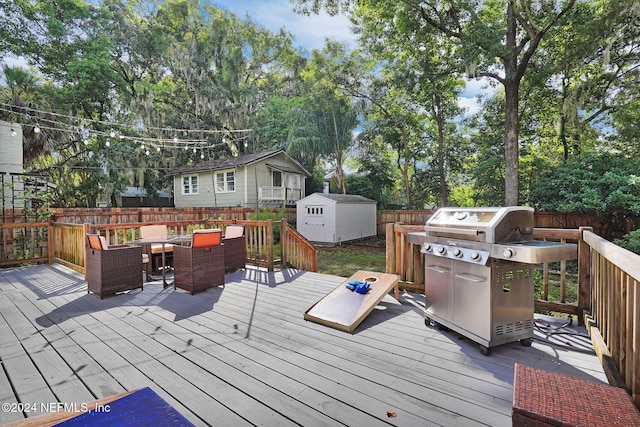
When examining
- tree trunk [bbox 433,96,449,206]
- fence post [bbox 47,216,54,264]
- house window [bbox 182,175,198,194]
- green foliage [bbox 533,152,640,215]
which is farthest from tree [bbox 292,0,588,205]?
fence post [bbox 47,216,54,264]

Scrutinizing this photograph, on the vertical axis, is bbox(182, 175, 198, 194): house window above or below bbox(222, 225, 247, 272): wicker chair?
above

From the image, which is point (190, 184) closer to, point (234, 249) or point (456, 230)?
point (234, 249)

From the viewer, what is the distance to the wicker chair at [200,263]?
13.8 feet

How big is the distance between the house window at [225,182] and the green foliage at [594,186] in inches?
557

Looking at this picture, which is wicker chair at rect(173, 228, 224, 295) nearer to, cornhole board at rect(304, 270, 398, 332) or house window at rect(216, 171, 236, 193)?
cornhole board at rect(304, 270, 398, 332)

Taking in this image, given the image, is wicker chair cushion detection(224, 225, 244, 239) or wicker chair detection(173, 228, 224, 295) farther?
wicker chair cushion detection(224, 225, 244, 239)

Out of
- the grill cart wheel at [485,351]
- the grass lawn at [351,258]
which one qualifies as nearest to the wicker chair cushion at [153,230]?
the grass lawn at [351,258]

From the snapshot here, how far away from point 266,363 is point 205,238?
8.19 feet

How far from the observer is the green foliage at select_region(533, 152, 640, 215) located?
859 centimetres

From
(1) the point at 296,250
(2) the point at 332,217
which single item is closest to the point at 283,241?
(1) the point at 296,250

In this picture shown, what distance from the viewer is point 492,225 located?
2.37 m

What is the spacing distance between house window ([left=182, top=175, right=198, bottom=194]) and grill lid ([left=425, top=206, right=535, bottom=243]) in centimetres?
1765

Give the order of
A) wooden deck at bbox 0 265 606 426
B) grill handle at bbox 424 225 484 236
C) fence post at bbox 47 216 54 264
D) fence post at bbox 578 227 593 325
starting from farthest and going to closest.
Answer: fence post at bbox 47 216 54 264, fence post at bbox 578 227 593 325, grill handle at bbox 424 225 484 236, wooden deck at bbox 0 265 606 426

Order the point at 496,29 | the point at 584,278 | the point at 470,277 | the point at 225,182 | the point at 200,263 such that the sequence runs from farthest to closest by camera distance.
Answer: the point at 225,182 < the point at 496,29 < the point at 200,263 < the point at 584,278 < the point at 470,277
